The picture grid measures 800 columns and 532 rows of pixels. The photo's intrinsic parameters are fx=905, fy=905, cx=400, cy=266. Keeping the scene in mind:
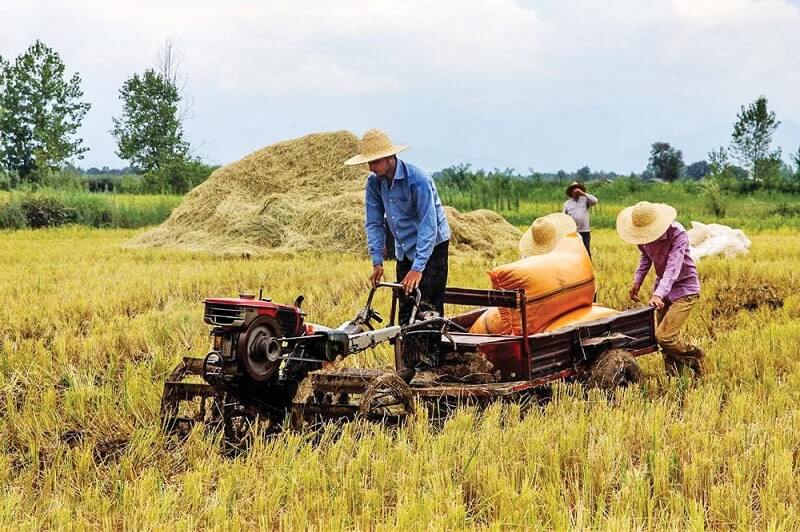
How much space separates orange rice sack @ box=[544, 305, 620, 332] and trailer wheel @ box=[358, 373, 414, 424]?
161 cm

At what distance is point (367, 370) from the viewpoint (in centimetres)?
476

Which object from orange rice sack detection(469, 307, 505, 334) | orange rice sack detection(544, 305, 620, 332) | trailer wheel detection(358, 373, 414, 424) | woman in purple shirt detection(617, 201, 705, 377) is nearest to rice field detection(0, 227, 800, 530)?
trailer wheel detection(358, 373, 414, 424)

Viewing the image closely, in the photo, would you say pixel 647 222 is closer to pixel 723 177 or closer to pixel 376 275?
pixel 376 275

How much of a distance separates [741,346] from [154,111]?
131 ft

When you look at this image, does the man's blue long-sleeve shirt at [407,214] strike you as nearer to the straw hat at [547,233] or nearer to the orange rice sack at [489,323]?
the orange rice sack at [489,323]

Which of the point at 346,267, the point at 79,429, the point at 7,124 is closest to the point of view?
the point at 79,429

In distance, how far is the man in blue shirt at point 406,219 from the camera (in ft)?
17.0

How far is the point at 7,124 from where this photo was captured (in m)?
39.4

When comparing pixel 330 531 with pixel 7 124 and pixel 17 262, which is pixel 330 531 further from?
pixel 7 124

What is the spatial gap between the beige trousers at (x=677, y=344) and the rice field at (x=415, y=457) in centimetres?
17

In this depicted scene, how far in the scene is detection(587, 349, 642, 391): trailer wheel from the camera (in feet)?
17.5

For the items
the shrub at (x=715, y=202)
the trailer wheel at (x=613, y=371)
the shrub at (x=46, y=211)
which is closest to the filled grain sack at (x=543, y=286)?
the trailer wheel at (x=613, y=371)

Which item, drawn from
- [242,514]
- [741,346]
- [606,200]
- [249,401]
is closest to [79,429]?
[249,401]

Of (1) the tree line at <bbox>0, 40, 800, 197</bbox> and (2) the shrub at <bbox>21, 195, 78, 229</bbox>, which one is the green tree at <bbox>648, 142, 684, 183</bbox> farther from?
(2) the shrub at <bbox>21, 195, 78, 229</bbox>
